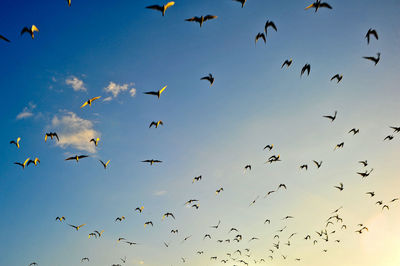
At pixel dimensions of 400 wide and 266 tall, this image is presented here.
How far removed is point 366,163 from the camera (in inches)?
1492

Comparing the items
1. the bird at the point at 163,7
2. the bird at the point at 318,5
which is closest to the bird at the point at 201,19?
the bird at the point at 163,7

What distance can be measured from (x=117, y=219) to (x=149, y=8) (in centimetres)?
3471

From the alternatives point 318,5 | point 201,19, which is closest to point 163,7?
point 201,19

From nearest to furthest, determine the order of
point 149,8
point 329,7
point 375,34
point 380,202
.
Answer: point 149,8 < point 329,7 < point 375,34 < point 380,202

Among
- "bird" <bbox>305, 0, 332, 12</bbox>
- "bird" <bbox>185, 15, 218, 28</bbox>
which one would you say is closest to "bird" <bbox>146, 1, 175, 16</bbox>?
"bird" <bbox>185, 15, 218, 28</bbox>

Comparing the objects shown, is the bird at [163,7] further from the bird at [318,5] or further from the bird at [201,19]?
the bird at [318,5]

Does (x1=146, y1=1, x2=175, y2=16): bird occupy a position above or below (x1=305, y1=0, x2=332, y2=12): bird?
below

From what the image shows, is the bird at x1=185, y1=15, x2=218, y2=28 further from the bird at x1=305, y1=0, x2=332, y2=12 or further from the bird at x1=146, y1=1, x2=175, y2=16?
the bird at x1=305, y1=0, x2=332, y2=12

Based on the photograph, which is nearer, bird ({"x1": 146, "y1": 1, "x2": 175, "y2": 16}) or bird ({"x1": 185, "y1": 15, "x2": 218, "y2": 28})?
bird ({"x1": 146, "y1": 1, "x2": 175, "y2": 16})

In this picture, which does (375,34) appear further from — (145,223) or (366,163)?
(145,223)

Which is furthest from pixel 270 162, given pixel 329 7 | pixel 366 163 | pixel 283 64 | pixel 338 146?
pixel 329 7

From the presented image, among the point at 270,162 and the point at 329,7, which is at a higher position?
the point at 329,7

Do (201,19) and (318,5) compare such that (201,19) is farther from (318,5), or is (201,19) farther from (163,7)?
(318,5)

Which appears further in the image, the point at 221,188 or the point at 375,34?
the point at 221,188
